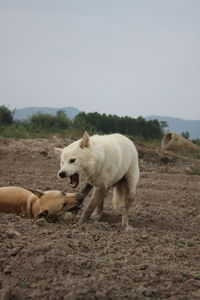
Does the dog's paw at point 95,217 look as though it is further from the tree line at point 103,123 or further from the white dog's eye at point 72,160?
the tree line at point 103,123

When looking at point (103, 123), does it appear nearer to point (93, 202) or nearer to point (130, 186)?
point (130, 186)

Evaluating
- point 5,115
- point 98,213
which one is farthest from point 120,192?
point 5,115

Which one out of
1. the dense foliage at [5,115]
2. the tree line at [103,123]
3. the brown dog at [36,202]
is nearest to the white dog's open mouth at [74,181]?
the brown dog at [36,202]

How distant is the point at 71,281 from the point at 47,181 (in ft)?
23.0

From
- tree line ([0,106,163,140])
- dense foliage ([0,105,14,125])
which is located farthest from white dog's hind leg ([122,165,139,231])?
tree line ([0,106,163,140])

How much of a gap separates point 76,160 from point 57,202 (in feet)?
2.18

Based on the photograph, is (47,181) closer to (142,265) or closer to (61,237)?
(61,237)

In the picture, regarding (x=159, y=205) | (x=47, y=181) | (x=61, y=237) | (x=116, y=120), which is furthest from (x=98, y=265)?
(x=116, y=120)

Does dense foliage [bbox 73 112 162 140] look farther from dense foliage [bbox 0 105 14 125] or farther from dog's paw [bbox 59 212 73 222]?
dog's paw [bbox 59 212 73 222]

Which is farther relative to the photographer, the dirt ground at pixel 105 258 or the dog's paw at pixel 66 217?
the dog's paw at pixel 66 217

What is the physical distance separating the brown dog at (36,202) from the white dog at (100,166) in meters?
0.33

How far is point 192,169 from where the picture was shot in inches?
618

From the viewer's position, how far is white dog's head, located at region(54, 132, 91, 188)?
6180mm

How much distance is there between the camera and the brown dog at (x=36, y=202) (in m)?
5.91
